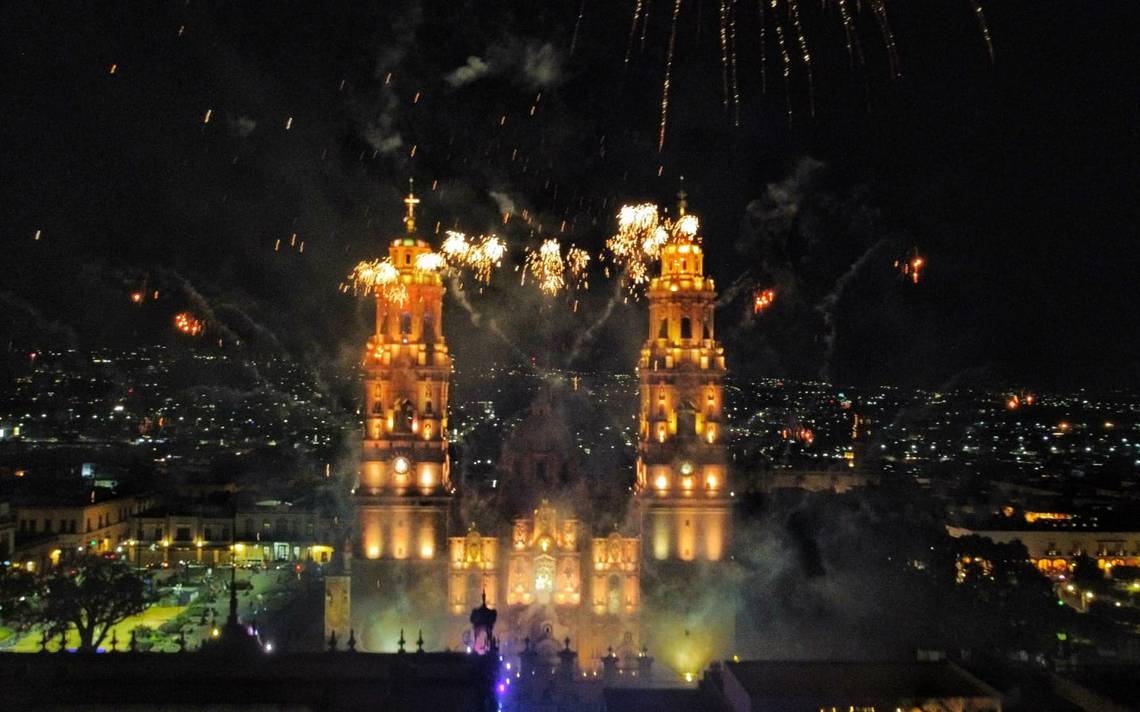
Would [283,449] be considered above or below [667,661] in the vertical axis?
above

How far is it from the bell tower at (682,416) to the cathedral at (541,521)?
0.07 metres

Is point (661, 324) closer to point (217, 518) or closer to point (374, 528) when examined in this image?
point (374, 528)

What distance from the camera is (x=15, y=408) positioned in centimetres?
8481

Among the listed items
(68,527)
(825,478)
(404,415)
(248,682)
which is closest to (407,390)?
(404,415)

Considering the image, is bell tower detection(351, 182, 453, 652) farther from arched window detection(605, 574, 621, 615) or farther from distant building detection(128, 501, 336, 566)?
distant building detection(128, 501, 336, 566)

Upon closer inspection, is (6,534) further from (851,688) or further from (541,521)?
(851,688)

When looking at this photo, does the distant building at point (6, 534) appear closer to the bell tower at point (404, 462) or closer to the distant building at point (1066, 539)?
the bell tower at point (404, 462)

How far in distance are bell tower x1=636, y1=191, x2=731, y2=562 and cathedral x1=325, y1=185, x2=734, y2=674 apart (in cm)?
7

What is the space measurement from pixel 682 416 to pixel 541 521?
28.0ft

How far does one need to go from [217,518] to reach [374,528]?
24.0 metres

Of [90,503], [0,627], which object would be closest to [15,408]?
[90,503]

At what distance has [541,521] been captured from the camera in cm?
4384

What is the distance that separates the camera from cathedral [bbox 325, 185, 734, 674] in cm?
4353

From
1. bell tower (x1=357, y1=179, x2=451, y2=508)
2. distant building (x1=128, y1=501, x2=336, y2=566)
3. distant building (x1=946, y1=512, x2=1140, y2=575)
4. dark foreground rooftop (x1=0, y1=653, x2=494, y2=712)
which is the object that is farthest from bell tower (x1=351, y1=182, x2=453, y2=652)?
distant building (x1=946, y1=512, x2=1140, y2=575)
